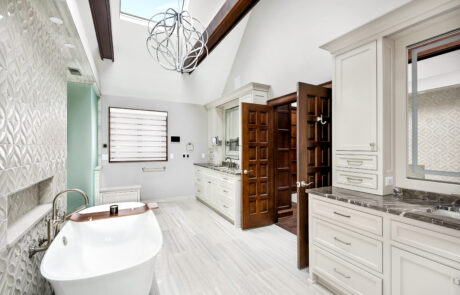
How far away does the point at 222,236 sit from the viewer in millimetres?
2980

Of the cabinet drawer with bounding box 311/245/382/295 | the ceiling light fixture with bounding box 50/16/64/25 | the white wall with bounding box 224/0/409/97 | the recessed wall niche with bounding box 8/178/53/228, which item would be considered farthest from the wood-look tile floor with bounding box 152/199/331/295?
the ceiling light fixture with bounding box 50/16/64/25

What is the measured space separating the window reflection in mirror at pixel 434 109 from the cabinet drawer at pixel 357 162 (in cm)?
27

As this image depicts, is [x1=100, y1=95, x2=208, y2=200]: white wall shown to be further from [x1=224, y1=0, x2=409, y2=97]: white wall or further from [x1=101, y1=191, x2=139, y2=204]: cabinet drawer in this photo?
[x1=224, y1=0, x2=409, y2=97]: white wall

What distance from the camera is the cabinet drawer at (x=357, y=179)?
5.95ft

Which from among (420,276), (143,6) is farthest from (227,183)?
(143,6)

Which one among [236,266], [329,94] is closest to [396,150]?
[329,94]

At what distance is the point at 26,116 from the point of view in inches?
52.4

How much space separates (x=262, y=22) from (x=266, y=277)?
3915mm

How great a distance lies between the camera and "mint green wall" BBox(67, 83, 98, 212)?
3.62 meters

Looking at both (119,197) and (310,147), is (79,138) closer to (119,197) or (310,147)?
(119,197)

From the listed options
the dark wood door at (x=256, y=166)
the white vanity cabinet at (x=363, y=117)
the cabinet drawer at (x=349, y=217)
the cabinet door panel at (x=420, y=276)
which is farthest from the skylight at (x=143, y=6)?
the cabinet door panel at (x=420, y=276)

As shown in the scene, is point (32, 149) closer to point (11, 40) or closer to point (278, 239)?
point (11, 40)

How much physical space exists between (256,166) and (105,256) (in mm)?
2198

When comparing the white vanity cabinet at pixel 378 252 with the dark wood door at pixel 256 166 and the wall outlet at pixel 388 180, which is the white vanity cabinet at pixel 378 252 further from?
the dark wood door at pixel 256 166
